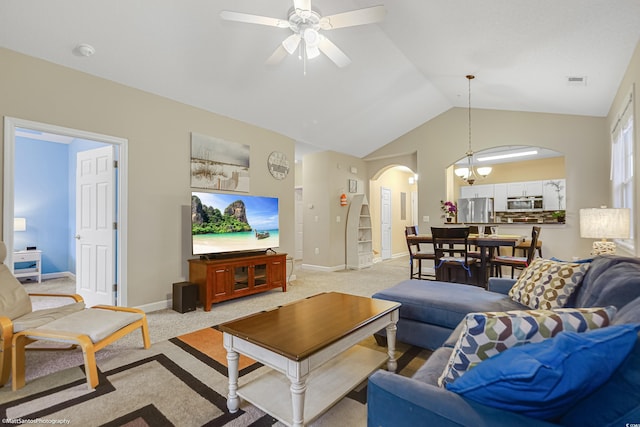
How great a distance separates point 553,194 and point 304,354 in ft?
27.3

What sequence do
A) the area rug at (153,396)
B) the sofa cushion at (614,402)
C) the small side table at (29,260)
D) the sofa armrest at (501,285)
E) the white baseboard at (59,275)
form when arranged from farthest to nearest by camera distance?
the white baseboard at (59,275) < the small side table at (29,260) < the sofa armrest at (501,285) < the area rug at (153,396) < the sofa cushion at (614,402)

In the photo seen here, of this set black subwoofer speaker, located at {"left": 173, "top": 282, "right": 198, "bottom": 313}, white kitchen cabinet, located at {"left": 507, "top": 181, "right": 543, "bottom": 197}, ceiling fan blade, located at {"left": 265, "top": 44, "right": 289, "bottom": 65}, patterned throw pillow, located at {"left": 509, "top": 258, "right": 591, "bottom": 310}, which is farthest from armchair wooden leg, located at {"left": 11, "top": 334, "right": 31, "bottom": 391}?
white kitchen cabinet, located at {"left": 507, "top": 181, "right": 543, "bottom": 197}

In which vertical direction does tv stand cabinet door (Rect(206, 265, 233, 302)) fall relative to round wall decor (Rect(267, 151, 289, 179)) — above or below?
below

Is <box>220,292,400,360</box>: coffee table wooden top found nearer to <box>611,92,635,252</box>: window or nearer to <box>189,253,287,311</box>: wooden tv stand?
<box>189,253,287,311</box>: wooden tv stand

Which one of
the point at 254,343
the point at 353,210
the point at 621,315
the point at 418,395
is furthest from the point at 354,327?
the point at 353,210

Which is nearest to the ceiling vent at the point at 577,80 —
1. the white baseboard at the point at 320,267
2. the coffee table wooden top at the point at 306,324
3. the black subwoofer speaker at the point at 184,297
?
the coffee table wooden top at the point at 306,324

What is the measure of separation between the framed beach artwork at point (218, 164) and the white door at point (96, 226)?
945mm

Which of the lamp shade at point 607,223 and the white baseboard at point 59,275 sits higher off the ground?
the lamp shade at point 607,223

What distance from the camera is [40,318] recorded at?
2.20 meters

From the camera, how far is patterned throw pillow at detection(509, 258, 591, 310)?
1.85 meters

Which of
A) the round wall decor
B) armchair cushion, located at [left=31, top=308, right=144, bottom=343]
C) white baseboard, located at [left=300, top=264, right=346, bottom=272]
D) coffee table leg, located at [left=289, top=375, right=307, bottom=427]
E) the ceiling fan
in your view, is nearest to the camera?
coffee table leg, located at [left=289, top=375, right=307, bottom=427]

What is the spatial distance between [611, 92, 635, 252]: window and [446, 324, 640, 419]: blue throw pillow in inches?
128

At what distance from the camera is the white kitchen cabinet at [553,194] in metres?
7.15

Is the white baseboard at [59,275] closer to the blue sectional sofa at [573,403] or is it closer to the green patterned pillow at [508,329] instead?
the blue sectional sofa at [573,403]
